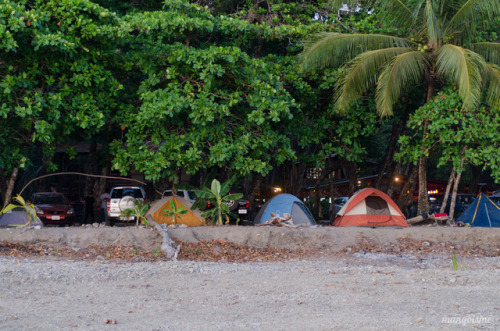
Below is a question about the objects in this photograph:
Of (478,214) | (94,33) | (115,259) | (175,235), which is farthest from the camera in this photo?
(478,214)

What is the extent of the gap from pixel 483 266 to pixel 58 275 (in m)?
8.34

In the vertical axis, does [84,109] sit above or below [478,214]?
above

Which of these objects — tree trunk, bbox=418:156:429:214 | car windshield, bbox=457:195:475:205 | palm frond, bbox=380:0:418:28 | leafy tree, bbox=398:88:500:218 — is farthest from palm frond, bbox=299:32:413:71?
car windshield, bbox=457:195:475:205

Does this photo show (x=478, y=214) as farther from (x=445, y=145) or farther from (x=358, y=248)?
(x=358, y=248)

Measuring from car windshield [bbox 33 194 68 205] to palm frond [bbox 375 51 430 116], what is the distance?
12.3m

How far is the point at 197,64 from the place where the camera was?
15.1 metres

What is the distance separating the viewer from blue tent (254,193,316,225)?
1675 cm

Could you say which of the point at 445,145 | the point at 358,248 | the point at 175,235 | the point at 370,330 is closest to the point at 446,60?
the point at 445,145

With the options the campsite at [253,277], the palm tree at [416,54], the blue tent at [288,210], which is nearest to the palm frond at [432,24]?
the palm tree at [416,54]

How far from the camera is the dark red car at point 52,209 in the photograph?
19.6 metres

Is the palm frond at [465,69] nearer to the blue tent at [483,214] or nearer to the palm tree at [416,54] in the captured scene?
the palm tree at [416,54]

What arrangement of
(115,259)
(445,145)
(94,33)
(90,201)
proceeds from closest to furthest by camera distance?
1. (115,259)
2. (94,33)
3. (445,145)
4. (90,201)

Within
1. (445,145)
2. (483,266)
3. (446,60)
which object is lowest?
(483,266)

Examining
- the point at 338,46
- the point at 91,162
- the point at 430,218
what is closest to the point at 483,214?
the point at 430,218
